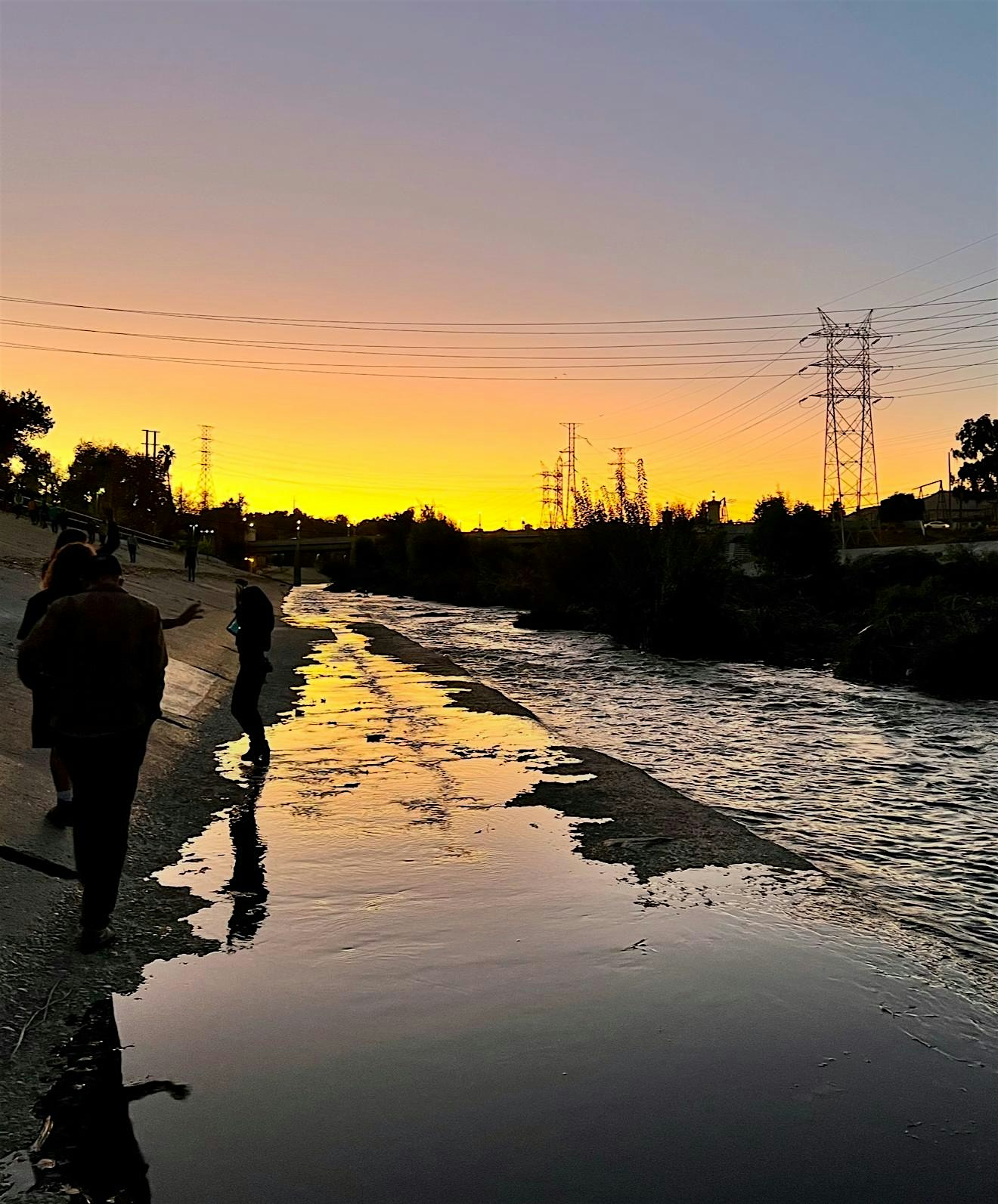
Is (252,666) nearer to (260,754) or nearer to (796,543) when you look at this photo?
(260,754)

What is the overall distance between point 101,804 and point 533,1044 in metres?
2.64

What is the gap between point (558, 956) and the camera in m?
6.24

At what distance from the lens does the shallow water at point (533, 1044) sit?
399 centimetres

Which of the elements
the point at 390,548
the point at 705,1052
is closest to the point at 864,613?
the point at 705,1052

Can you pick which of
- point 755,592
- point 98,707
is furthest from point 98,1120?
point 755,592

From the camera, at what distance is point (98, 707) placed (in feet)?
19.4

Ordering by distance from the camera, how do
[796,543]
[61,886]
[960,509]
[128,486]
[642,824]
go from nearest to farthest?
[61,886] → [642,824] → [796,543] → [960,509] → [128,486]

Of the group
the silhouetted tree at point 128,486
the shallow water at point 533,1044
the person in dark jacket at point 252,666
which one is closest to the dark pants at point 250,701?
the person in dark jacket at point 252,666

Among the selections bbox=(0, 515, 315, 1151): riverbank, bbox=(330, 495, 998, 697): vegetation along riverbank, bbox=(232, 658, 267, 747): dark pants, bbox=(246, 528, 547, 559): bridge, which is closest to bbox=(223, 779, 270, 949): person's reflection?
bbox=(0, 515, 315, 1151): riverbank

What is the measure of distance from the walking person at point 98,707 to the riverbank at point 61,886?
0.34 meters

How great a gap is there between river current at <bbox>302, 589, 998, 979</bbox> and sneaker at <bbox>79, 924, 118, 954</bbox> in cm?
483

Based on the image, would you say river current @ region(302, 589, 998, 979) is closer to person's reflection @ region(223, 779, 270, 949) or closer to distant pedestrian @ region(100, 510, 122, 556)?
person's reflection @ region(223, 779, 270, 949)

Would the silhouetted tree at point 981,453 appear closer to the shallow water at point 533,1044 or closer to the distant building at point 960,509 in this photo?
the distant building at point 960,509

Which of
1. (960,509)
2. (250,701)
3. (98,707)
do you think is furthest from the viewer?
(960,509)
